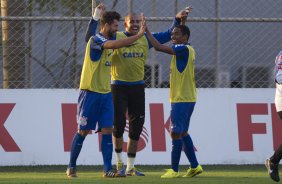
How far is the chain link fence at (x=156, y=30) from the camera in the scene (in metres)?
15.4

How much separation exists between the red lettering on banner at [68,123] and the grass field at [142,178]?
1.31 ft

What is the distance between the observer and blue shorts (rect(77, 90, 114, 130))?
12500 millimetres

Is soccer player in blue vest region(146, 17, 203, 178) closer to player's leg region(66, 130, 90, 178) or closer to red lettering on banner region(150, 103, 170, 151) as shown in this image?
player's leg region(66, 130, 90, 178)

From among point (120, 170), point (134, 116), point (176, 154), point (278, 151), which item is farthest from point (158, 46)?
point (278, 151)

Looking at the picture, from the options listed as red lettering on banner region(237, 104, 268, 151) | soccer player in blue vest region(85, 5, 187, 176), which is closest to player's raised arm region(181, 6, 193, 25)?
soccer player in blue vest region(85, 5, 187, 176)

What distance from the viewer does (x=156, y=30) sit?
15742 millimetres

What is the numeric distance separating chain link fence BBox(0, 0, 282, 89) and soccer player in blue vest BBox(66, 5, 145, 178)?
2.63 m

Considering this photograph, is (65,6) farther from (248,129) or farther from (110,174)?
(110,174)

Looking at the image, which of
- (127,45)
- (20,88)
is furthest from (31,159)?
(127,45)

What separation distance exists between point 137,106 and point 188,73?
30.6 inches

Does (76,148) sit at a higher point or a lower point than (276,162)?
higher

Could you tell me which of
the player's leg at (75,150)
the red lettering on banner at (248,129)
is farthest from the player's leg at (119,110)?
the red lettering on banner at (248,129)

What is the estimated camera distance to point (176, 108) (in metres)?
12.9

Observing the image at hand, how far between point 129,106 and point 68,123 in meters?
2.12
